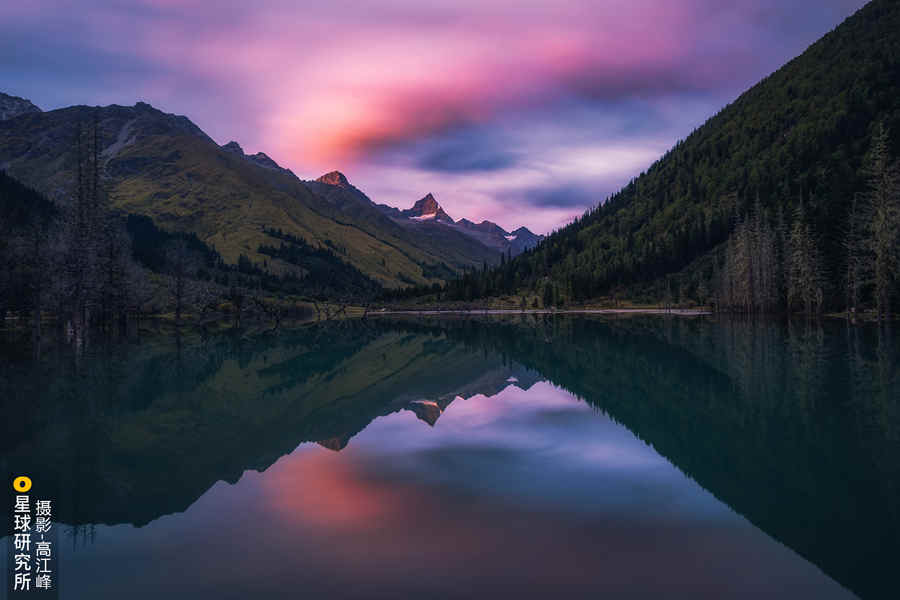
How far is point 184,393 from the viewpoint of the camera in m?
29.9

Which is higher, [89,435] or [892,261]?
[892,261]

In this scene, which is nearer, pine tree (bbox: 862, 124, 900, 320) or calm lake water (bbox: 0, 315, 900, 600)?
calm lake water (bbox: 0, 315, 900, 600)

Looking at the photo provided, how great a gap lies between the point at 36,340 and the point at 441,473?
6772 cm

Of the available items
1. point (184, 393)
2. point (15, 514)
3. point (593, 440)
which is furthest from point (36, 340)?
point (593, 440)

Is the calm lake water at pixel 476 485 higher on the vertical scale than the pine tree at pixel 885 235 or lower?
lower

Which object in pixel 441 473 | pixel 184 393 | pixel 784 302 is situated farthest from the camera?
pixel 784 302

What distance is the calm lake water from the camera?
9398 millimetres

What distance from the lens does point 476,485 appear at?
1454 cm

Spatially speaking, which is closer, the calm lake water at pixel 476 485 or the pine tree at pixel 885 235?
the calm lake water at pixel 476 485

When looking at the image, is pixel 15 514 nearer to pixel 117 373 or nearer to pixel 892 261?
pixel 117 373

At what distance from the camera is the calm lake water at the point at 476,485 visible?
940 centimetres

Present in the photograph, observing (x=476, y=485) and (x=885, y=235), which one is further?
(x=885, y=235)

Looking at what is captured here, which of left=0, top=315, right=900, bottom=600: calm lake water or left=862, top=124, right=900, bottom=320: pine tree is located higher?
left=862, top=124, right=900, bottom=320: pine tree

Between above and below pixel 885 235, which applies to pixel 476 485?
below
